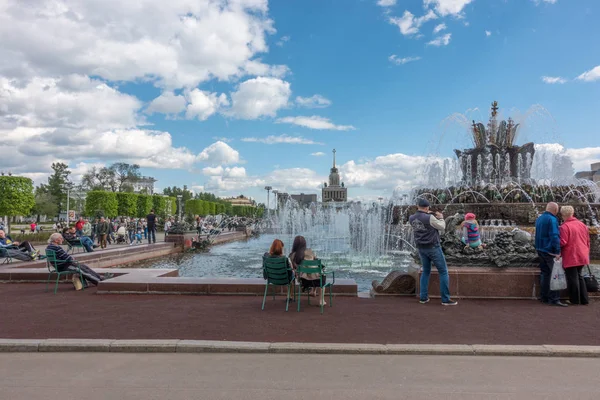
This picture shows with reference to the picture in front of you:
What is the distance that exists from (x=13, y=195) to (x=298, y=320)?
28.4 metres

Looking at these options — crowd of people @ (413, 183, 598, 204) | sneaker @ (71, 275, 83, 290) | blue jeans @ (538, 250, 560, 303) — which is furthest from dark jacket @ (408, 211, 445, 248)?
crowd of people @ (413, 183, 598, 204)

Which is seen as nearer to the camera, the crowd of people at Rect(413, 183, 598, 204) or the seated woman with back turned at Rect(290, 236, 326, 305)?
the seated woman with back turned at Rect(290, 236, 326, 305)

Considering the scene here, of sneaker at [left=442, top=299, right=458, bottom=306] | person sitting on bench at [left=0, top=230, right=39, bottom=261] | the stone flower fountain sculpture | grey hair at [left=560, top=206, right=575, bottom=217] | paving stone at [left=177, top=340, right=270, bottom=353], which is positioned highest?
the stone flower fountain sculpture

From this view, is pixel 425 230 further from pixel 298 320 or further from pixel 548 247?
pixel 298 320

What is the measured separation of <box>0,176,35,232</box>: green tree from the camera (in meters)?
28.0


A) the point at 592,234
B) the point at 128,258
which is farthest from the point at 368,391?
the point at 592,234

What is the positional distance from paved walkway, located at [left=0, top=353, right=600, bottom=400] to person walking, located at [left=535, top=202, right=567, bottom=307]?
2873 mm

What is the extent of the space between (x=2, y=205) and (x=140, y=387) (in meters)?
29.5

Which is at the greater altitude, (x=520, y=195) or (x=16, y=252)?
(x=520, y=195)

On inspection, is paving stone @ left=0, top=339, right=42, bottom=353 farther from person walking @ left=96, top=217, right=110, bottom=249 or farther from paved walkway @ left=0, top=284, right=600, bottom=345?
person walking @ left=96, top=217, right=110, bottom=249

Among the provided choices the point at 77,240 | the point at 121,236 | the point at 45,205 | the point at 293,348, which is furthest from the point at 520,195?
the point at 45,205

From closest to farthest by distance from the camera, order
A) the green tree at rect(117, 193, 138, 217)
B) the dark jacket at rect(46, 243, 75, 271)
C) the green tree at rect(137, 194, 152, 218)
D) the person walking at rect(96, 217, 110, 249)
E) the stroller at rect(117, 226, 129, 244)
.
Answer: the dark jacket at rect(46, 243, 75, 271), the person walking at rect(96, 217, 110, 249), the stroller at rect(117, 226, 129, 244), the green tree at rect(117, 193, 138, 217), the green tree at rect(137, 194, 152, 218)

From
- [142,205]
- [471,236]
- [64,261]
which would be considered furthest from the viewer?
[142,205]

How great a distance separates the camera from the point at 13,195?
2820 centimetres
